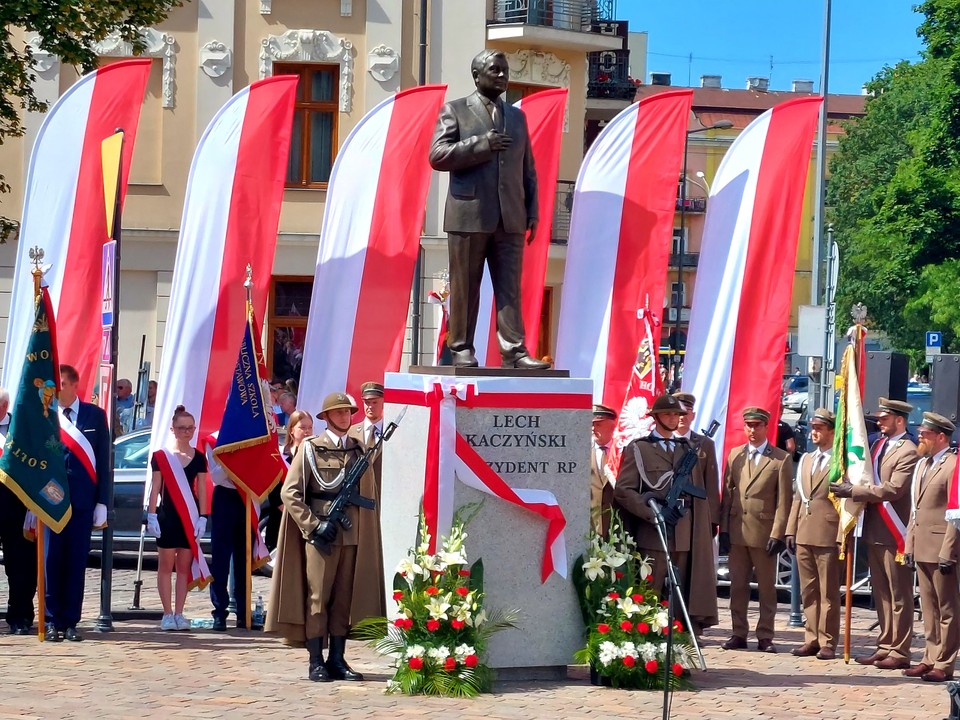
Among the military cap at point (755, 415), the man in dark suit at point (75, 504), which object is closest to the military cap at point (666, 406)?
the military cap at point (755, 415)

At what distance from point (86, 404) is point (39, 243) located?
294cm

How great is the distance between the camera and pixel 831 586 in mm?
12195

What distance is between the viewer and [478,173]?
35.9 ft

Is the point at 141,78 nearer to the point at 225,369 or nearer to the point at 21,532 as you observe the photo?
the point at 225,369

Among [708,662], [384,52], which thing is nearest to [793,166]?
[708,662]

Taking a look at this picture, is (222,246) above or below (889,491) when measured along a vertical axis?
above

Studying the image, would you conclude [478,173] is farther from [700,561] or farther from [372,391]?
[700,561]

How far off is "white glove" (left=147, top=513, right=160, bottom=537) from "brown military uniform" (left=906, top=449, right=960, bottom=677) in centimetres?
560

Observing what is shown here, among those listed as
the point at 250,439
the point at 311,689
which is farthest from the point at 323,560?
the point at 250,439

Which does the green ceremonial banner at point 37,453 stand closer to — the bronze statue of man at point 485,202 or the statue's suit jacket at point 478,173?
the bronze statue of man at point 485,202

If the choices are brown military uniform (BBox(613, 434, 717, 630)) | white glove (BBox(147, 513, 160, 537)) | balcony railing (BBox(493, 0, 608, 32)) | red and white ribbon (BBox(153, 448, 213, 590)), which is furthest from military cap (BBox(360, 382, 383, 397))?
balcony railing (BBox(493, 0, 608, 32))

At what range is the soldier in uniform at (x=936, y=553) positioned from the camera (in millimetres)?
11281

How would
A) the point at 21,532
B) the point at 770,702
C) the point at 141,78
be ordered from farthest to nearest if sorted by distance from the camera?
the point at 141,78 → the point at 21,532 → the point at 770,702

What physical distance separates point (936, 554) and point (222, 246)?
731 centimetres
